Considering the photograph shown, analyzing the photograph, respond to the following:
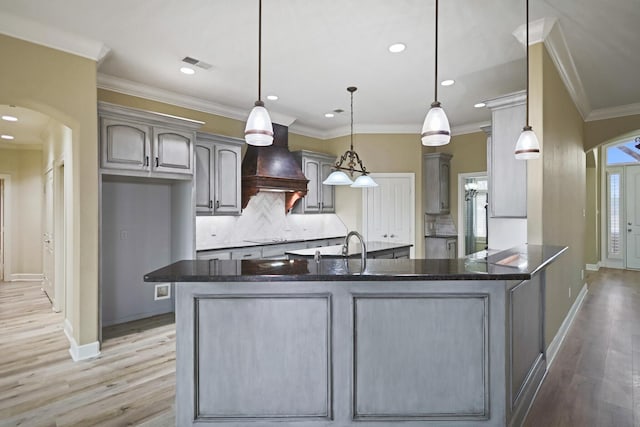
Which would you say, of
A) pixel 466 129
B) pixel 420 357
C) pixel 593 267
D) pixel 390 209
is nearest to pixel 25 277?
pixel 390 209

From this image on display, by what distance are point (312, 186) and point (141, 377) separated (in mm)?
4087

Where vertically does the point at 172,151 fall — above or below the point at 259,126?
above

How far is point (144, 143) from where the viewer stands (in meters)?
3.88

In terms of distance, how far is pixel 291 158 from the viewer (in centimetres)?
580

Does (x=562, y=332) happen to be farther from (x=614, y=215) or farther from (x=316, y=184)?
(x=614, y=215)

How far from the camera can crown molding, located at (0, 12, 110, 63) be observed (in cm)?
288

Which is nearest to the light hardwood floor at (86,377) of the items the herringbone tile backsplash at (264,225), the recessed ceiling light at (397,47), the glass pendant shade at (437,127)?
the herringbone tile backsplash at (264,225)

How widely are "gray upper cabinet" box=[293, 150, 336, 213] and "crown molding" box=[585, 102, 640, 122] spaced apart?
420 centimetres

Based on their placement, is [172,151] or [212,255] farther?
[212,255]

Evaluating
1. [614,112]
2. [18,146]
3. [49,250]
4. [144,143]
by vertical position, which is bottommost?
[49,250]

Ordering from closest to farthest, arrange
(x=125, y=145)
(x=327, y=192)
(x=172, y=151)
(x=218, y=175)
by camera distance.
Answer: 1. (x=125, y=145)
2. (x=172, y=151)
3. (x=218, y=175)
4. (x=327, y=192)

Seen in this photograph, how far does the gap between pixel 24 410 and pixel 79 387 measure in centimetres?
36

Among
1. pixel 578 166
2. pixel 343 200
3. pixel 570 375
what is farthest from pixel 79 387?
pixel 578 166

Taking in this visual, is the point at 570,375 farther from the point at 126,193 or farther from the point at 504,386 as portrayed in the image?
the point at 126,193
